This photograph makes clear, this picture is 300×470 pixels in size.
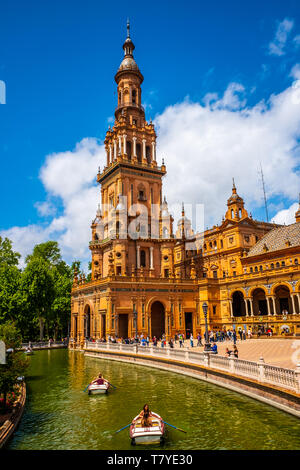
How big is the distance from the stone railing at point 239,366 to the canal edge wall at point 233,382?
0.32 m

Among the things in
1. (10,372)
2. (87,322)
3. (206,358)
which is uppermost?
(87,322)

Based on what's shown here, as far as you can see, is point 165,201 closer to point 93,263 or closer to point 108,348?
point 93,263

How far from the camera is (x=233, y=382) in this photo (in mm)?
18672

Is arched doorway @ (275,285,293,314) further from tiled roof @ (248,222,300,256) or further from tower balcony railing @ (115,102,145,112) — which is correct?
tower balcony railing @ (115,102,145,112)

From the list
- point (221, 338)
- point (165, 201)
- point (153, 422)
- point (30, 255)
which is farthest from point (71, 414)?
point (30, 255)

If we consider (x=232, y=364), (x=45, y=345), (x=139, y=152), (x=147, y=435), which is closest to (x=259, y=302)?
(x=45, y=345)

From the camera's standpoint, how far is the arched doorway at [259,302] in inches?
1919

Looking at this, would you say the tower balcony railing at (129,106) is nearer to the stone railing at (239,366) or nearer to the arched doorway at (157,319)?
the arched doorway at (157,319)

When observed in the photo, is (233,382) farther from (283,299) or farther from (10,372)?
(283,299)

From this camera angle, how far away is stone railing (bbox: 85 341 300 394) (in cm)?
1461

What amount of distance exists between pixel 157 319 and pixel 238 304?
514 inches

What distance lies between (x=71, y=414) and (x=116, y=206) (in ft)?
133

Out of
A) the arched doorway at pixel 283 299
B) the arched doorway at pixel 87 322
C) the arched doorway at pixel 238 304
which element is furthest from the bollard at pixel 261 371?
the arched doorway at pixel 87 322

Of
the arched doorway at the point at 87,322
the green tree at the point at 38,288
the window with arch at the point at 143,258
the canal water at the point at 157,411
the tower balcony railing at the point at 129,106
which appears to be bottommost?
the canal water at the point at 157,411
